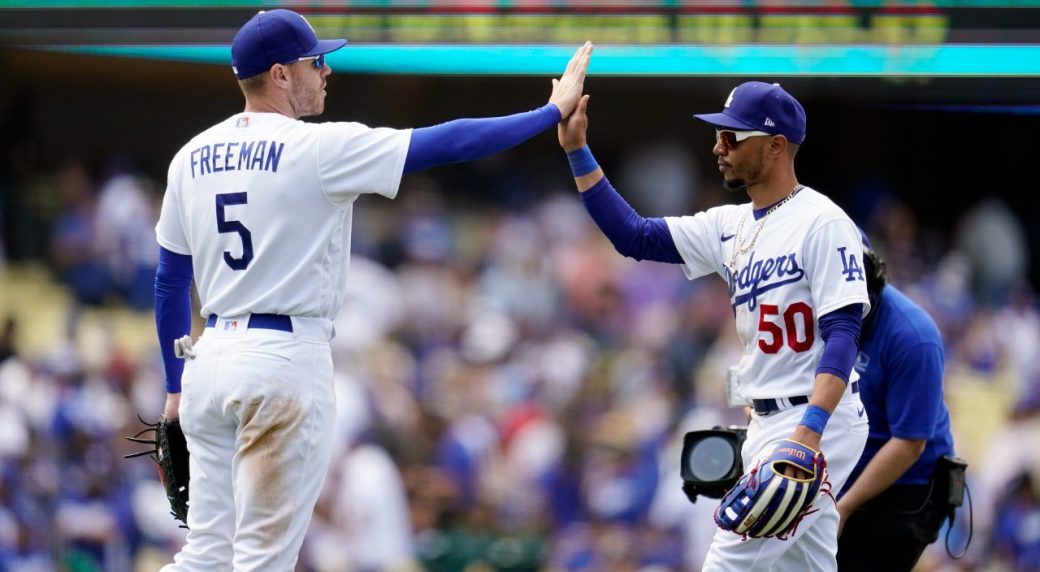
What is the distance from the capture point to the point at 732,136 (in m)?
3.94

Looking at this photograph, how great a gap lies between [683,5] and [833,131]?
2435mm

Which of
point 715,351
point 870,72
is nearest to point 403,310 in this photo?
point 715,351

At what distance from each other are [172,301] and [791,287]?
1.63 m

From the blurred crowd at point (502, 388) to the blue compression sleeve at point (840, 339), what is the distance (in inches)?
153

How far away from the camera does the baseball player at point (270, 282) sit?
3.63 metres

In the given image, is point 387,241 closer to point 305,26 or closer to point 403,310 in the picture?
point 403,310

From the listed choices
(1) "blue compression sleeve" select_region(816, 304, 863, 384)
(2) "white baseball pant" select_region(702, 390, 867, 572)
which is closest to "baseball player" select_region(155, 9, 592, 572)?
(1) "blue compression sleeve" select_region(816, 304, 863, 384)

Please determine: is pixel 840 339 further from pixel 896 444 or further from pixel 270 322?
pixel 270 322

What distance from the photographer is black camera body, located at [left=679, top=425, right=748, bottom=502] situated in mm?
4355

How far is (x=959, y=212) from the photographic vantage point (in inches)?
354

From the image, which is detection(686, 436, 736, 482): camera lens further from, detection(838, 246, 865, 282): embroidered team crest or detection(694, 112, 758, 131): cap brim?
detection(694, 112, 758, 131): cap brim

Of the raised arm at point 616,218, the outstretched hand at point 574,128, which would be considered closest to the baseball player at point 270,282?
the outstretched hand at point 574,128

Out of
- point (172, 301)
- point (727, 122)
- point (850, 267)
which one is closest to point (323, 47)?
point (172, 301)

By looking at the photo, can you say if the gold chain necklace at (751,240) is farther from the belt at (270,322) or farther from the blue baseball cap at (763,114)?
the belt at (270,322)
